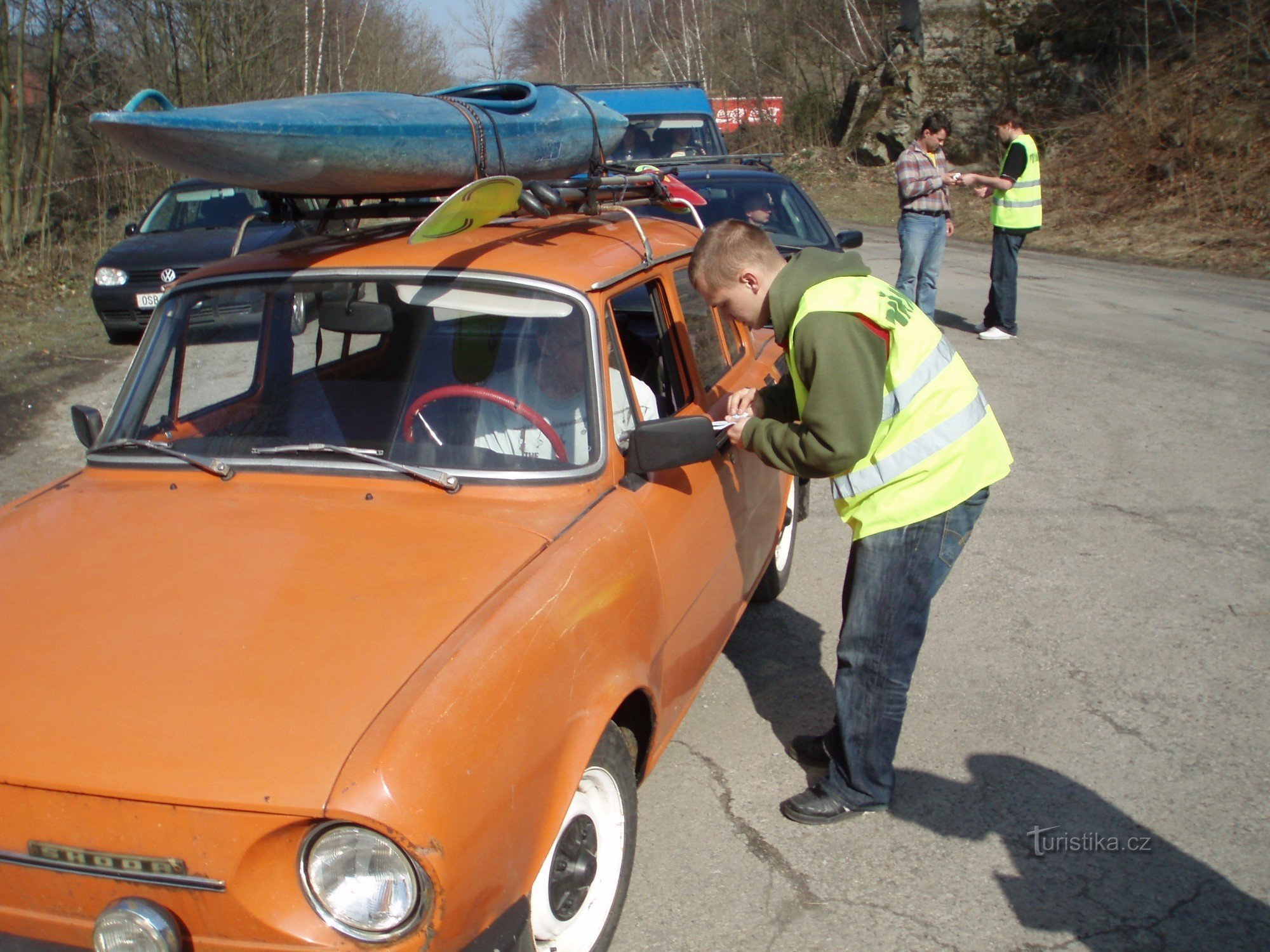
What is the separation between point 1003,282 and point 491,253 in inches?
315

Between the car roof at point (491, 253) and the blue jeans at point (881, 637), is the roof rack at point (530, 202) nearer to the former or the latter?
the car roof at point (491, 253)

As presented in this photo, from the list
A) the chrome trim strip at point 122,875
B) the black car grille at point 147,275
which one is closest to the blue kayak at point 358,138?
the chrome trim strip at point 122,875

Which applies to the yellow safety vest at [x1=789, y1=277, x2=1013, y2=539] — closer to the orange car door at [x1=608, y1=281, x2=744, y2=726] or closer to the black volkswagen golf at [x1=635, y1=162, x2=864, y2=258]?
the orange car door at [x1=608, y1=281, x2=744, y2=726]

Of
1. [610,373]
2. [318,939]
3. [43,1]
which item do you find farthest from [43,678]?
[43,1]

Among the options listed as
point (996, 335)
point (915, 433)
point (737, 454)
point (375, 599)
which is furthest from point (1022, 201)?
point (375, 599)

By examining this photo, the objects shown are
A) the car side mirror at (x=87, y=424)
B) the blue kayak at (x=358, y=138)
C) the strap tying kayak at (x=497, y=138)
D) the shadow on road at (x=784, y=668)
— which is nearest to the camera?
the blue kayak at (x=358, y=138)

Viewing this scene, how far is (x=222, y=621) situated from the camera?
7.47 feet

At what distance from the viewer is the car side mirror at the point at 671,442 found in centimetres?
285

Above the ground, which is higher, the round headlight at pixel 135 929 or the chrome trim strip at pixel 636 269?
the chrome trim strip at pixel 636 269

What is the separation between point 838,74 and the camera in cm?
3169

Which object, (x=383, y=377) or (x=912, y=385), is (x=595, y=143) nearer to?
(x=383, y=377)

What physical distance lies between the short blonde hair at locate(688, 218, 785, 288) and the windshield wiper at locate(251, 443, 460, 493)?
92cm

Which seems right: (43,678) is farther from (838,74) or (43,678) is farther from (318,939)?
(838,74)

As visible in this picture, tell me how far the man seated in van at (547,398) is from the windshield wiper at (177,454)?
73cm
